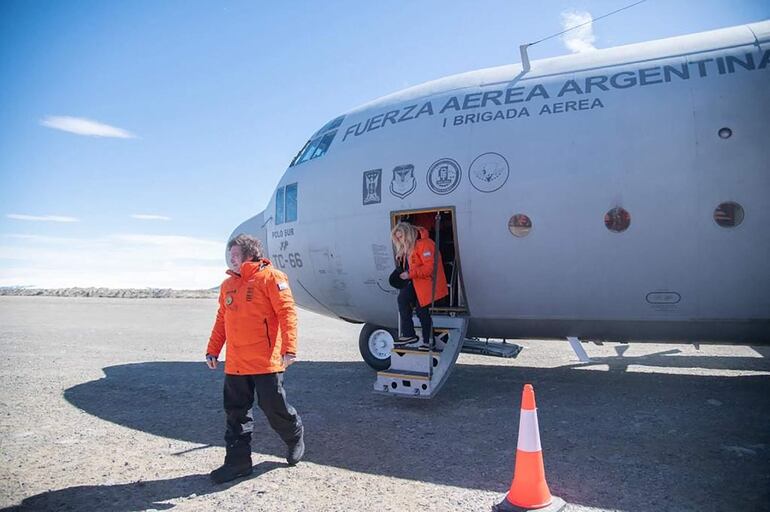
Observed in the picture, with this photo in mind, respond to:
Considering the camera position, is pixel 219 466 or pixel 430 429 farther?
pixel 430 429

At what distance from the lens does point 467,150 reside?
687 centimetres

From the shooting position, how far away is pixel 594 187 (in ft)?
20.3

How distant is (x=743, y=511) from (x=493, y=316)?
3.84 meters

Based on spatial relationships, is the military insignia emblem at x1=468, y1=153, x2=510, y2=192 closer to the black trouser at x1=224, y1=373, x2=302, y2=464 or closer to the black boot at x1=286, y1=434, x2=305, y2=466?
the black trouser at x1=224, y1=373, x2=302, y2=464

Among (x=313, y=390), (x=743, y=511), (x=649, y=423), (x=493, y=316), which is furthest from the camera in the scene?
(x=313, y=390)

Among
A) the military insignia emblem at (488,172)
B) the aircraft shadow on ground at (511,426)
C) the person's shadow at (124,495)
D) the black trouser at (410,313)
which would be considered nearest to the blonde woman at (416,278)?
the black trouser at (410,313)

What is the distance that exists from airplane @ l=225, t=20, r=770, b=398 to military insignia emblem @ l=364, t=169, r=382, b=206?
24 millimetres

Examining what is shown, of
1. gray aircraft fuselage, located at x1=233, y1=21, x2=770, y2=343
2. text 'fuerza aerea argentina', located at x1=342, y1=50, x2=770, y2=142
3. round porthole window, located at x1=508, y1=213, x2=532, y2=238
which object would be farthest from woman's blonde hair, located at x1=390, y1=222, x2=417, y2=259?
text 'fuerza aerea argentina', located at x1=342, y1=50, x2=770, y2=142

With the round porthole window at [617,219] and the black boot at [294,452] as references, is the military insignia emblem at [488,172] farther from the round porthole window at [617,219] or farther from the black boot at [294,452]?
the black boot at [294,452]

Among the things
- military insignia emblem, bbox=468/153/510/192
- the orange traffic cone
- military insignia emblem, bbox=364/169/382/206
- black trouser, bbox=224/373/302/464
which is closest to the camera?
the orange traffic cone

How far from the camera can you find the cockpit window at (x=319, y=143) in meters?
8.63

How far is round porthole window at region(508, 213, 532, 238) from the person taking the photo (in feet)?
21.4

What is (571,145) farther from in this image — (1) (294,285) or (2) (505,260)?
(1) (294,285)

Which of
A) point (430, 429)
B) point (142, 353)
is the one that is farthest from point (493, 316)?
point (142, 353)
